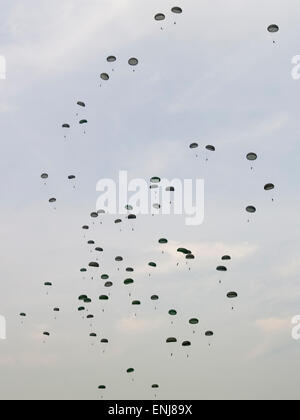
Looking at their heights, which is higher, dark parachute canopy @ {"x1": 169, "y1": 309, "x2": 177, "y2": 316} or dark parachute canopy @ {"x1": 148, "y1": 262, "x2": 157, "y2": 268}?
dark parachute canopy @ {"x1": 148, "y1": 262, "x2": 157, "y2": 268}

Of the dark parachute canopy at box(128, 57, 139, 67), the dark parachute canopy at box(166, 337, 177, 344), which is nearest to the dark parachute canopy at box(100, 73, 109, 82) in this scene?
the dark parachute canopy at box(128, 57, 139, 67)

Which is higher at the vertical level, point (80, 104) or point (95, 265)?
point (80, 104)

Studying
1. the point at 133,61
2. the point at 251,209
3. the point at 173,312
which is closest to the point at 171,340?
the point at 173,312

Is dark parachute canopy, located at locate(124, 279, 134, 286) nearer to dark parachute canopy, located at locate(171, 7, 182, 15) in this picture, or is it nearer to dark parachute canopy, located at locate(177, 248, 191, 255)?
dark parachute canopy, located at locate(177, 248, 191, 255)

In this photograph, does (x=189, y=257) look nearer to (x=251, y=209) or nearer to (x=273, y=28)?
(x=251, y=209)

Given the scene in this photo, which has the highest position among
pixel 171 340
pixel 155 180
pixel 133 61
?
pixel 133 61

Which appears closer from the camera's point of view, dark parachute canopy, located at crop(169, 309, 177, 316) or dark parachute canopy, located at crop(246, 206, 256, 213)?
dark parachute canopy, located at crop(246, 206, 256, 213)

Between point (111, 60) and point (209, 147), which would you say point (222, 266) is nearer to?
point (209, 147)

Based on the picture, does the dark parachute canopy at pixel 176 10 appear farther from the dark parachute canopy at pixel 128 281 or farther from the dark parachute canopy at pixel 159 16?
the dark parachute canopy at pixel 128 281

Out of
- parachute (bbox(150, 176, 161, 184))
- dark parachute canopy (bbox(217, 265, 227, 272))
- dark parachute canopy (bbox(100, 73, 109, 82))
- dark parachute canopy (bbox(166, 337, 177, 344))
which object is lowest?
dark parachute canopy (bbox(166, 337, 177, 344))
